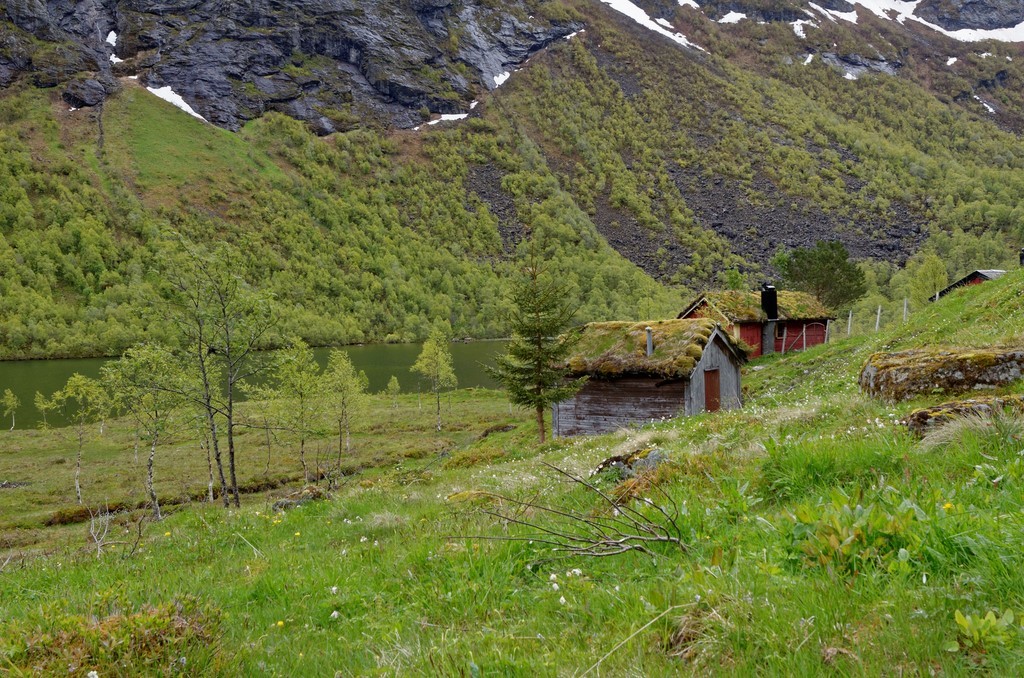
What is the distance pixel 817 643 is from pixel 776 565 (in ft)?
2.33

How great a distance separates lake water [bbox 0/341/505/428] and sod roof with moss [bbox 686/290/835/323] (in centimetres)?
2788

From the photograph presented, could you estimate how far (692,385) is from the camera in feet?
92.2

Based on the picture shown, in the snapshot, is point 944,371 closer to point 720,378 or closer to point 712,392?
point 712,392

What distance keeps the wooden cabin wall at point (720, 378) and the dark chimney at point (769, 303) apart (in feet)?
57.6

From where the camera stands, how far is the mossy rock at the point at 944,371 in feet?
24.2

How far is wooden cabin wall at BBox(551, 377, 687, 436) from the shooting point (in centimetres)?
2833

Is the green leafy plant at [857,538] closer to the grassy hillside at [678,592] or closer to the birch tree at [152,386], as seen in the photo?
the grassy hillside at [678,592]

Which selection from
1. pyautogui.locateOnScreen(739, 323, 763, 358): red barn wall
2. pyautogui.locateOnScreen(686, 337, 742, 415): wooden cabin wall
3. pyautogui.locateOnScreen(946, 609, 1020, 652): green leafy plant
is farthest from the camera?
pyautogui.locateOnScreen(739, 323, 763, 358): red barn wall

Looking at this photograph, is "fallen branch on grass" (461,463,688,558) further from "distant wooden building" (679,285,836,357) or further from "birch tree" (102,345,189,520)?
"distant wooden building" (679,285,836,357)

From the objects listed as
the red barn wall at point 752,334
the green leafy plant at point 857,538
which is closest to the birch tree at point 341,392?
the red barn wall at point 752,334

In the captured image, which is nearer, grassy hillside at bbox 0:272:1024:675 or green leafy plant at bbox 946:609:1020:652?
green leafy plant at bbox 946:609:1020:652

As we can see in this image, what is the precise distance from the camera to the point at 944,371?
25.7 feet

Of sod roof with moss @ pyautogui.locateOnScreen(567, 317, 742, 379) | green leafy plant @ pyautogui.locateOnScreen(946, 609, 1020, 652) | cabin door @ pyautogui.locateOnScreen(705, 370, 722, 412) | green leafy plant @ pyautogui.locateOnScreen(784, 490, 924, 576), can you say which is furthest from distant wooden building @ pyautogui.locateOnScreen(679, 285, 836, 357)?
green leafy plant @ pyautogui.locateOnScreen(946, 609, 1020, 652)

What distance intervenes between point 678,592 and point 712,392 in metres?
28.5
